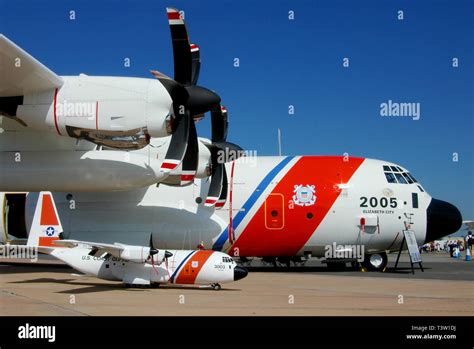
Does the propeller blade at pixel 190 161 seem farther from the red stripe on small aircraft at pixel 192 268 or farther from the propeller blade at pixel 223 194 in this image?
the propeller blade at pixel 223 194

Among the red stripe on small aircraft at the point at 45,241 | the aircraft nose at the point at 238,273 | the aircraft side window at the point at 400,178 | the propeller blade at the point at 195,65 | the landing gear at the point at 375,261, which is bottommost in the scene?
the landing gear at the point at 375,261

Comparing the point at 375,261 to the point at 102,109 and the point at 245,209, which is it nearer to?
the point at 245,209

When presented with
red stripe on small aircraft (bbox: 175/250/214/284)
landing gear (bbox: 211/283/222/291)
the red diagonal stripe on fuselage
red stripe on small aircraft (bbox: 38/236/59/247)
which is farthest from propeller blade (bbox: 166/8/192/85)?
the red diagonal stripe on fuselage

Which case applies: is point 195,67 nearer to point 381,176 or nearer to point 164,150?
point 164,150

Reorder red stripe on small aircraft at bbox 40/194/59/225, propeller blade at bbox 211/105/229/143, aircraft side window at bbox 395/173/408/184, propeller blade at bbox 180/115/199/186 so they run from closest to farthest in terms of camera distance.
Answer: propeller blade at bbox 180/115/199/186 → red stripe on small aircraft at bbox 40/194/59/225 → propeller blade at bbox 211/105/229/143 → aircraft side window at bbox 395/173/408/184

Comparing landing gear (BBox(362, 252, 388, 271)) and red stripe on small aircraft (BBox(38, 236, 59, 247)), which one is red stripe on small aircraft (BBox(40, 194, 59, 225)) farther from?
landing gear (BBox(362, 252, 388, 271))

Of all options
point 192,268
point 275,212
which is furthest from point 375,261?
point 192,268

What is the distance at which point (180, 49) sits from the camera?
1533cm

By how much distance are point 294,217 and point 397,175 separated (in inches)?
177

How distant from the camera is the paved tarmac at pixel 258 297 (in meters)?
11.5

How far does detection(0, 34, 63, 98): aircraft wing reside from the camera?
13.4 metres

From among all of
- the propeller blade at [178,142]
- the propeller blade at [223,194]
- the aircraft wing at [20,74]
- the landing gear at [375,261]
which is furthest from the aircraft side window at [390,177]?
the aircraft wing at [20,74]

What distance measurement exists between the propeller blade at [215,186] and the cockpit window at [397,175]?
6480 millimetres

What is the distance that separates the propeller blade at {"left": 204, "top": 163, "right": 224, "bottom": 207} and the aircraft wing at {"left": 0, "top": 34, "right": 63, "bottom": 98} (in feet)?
25.6
